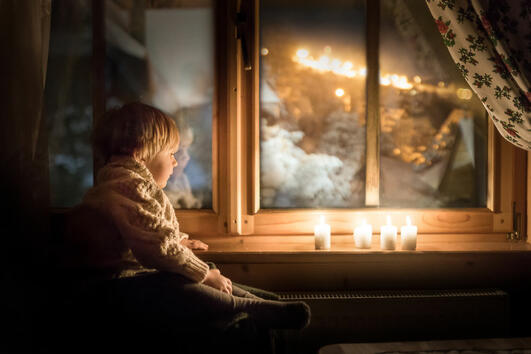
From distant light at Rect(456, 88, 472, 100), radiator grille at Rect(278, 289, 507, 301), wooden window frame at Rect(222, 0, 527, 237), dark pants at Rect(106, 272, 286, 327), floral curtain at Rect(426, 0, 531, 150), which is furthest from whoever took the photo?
distant light at Rect(456, 88, 472, 100)

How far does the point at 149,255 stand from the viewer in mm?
1072

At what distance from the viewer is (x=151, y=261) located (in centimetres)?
108

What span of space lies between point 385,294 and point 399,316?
87mm

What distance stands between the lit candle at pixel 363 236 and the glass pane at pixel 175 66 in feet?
2.17

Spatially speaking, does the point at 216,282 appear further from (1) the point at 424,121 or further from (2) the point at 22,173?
(1) the point at 424,121

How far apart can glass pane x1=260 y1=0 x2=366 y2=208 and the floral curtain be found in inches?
15.2

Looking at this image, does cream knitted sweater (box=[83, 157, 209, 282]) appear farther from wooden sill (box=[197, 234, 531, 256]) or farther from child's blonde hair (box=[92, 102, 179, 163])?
wooden sill (box=[197, 234, 531, 256])

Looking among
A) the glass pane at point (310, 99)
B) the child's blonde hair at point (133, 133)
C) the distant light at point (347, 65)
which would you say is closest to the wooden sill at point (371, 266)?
the glass pane at point (310, 99)

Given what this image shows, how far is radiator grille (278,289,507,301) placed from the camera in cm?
154

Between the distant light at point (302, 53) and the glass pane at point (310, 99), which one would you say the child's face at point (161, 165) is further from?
the distant light at point (302, 53)

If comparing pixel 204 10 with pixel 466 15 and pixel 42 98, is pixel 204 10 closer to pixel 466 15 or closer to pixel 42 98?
pixel 42 98

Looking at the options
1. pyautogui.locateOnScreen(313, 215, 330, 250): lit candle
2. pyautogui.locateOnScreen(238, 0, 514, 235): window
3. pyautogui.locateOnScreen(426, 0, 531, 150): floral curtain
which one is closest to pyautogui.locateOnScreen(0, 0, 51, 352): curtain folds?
pyautogui.locateOnScreen(238, 0, 514, 235): window

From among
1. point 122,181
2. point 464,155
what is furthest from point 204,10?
point 464,155

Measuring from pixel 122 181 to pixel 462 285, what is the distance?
50.7 inches
